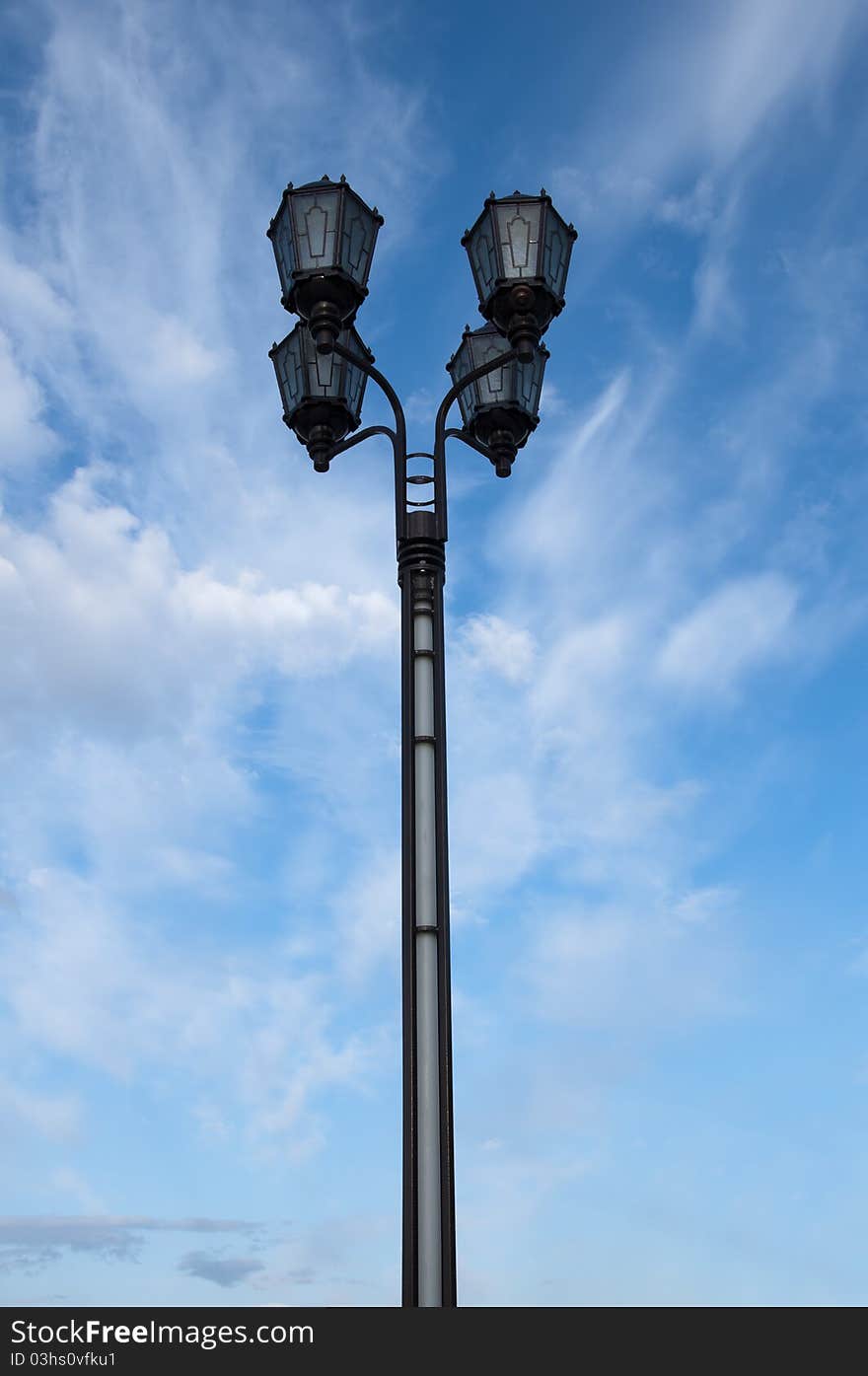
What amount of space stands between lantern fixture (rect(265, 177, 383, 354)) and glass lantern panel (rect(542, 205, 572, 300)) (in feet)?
3.72

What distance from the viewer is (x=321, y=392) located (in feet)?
26.0

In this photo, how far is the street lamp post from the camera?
19.6ft

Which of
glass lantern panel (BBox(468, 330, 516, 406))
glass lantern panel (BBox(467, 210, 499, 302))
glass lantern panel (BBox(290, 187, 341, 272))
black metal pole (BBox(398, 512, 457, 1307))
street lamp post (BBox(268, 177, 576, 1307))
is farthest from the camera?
glass lantern panel (BBox(468, 330, 516, 406))

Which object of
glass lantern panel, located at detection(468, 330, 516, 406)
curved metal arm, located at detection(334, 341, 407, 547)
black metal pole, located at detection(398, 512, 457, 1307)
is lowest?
black metal pole, located at detection(398, 512, 457, 1307)

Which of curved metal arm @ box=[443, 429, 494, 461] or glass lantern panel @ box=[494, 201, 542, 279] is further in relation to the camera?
curved metal arm @ box=[443, 429, 494, 461]

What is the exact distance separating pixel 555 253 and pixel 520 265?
0.36m

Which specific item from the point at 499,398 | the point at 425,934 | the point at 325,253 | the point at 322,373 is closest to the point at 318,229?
the point at 325,253

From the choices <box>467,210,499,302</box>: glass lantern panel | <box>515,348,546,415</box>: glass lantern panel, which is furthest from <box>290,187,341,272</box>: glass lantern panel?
<box>515,348,546,415</box>: glass lantern panel

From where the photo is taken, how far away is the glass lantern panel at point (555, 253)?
24.3 ft

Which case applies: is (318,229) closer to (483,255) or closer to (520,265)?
(483,255)

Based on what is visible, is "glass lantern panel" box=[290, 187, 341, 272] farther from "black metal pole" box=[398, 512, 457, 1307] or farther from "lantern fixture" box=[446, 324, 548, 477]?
"black metal pole" box=[398, 512, 457, 1307]

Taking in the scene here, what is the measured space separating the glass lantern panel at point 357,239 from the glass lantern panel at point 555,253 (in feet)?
3.62
